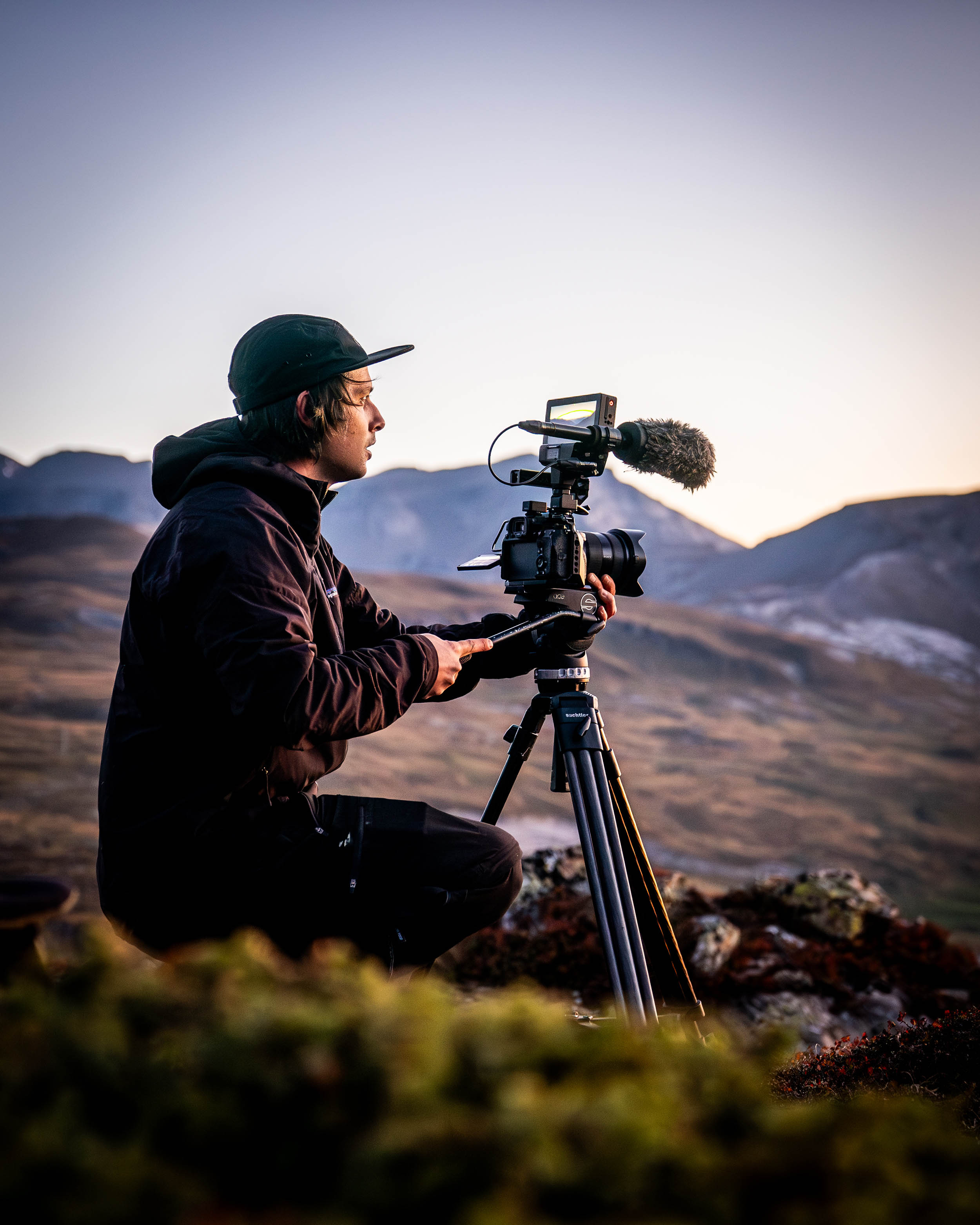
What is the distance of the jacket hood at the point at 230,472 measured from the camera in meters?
2.15

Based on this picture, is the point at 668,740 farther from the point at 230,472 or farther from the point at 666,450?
the point at 230,472

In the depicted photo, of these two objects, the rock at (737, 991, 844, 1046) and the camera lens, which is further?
the rock at (737, 991, 844, 1046)

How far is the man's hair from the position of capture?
2418 mm

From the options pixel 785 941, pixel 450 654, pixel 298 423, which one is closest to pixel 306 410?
pixel 298 423

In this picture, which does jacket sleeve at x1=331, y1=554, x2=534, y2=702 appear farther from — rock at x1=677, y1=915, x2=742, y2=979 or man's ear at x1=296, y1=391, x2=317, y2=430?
rock at x1=677, y1=915, x2=742, y2=979

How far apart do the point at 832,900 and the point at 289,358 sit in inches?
167

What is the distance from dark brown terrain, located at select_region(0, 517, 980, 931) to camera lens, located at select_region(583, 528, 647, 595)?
5911 mm

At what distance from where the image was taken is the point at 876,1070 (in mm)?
2723

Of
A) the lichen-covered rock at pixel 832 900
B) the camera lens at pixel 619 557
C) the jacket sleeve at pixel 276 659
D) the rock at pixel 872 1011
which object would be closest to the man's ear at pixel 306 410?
the jacket sleeve at pixel 276 659

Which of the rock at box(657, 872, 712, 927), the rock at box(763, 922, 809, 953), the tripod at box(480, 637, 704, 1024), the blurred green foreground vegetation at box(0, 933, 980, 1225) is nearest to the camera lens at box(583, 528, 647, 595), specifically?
the tripod at box(480, 637, 704, 1024)

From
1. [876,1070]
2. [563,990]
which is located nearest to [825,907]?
[563,990]

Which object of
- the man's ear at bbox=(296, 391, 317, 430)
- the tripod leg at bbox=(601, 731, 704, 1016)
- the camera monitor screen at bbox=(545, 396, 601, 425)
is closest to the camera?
the man's ear at bbox=(296, 391, 317, 430)

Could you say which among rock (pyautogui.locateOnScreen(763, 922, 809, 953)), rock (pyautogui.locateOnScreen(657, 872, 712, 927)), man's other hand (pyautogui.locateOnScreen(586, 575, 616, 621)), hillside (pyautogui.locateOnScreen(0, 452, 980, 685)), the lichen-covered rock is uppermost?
hillside (pyautogui.locateOnScreen(0, 452, 980, 685))

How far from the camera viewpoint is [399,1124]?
637mm
